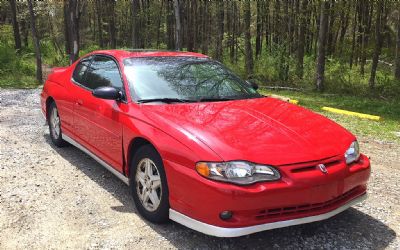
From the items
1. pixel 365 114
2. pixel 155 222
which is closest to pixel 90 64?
pixel 155 222

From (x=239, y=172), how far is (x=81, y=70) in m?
3.42

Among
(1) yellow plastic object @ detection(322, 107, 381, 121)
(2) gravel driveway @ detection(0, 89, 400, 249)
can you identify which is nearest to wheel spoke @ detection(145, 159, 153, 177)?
(2) gravel driveway @ detection(0, 89, 400, 249)

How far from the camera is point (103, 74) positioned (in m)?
5.04

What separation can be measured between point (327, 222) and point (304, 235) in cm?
40

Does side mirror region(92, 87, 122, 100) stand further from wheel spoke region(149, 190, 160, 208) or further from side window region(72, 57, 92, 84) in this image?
side window region(72, 57, 92, 84)

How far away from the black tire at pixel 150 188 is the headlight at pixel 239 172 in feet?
1.79

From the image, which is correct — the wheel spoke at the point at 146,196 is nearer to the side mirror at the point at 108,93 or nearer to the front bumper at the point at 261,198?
the front bumper at the point at 261,198

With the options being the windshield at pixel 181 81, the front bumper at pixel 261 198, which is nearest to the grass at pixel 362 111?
the windshield at pixel 181 81

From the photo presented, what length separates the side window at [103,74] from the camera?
468cm

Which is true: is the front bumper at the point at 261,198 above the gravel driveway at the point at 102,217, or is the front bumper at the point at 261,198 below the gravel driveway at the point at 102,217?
above

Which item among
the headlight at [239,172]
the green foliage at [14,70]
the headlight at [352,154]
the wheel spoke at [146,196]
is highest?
the headlight at [239,172]

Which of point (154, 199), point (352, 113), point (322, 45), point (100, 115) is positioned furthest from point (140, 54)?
point (322, 45)

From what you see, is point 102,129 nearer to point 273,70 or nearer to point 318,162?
point 318,162

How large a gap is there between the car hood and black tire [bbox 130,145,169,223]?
30cm
